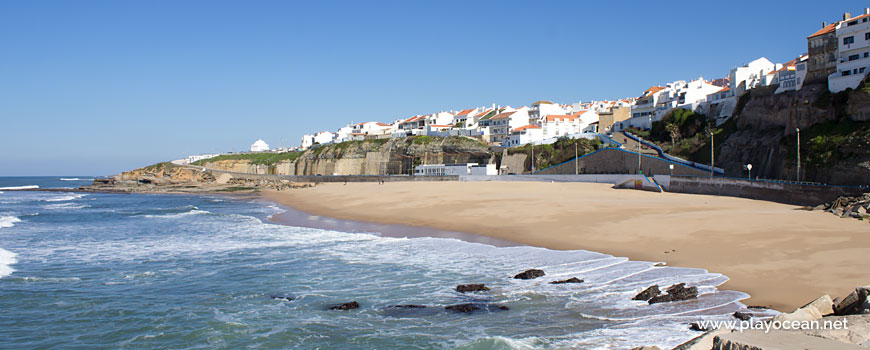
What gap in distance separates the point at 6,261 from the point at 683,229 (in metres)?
21.4

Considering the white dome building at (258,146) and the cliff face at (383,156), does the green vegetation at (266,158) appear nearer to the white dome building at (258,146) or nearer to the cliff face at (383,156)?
the cliff face at (383,156)

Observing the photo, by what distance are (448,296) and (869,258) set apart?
9239 millimetres

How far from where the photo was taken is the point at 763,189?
26.2 metres

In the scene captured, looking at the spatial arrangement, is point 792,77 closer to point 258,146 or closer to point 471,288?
point 471,288

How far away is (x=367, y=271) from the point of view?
14.2 meters

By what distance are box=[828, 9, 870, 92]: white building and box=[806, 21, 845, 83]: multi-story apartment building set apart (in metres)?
1.01

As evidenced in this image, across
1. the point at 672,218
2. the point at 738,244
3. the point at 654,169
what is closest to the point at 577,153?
the point at 654,169

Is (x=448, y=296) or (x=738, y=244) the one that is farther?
(x=738, y=244)

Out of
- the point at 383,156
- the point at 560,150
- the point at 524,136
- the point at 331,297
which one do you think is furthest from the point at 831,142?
the point at 383,156

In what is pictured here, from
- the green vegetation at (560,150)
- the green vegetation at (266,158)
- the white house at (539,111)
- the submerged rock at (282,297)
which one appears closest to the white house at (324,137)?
the green vegetation at (266,158)

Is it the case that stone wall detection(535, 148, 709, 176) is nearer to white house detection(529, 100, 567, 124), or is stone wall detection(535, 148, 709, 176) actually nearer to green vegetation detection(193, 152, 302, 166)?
white house detection(529, 100, 567, 124)

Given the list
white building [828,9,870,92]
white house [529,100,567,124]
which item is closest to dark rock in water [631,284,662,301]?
white building [828,9,870,92]

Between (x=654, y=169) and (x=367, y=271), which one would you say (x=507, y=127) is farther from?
(x=367, y=271)

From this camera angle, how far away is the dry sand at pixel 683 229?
11.0 m
